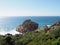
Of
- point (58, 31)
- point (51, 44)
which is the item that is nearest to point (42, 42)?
point (51, 44)

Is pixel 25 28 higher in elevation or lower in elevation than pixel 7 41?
lower

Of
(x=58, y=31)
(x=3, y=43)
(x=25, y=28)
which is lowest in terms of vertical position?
(x=25, y=28)

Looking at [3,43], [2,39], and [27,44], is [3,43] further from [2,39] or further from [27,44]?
[27,44]

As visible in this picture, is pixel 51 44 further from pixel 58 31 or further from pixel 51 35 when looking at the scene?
pixel 58 31

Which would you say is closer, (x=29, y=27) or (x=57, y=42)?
(x=57, y=42)

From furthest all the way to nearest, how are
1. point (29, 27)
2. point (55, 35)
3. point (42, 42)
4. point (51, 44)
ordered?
point (29, 27)
point (55, 35)
point (42, 42)
point (51, 44)

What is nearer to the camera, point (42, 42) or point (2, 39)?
point (42, 42)

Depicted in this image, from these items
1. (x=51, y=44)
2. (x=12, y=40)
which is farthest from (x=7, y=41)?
(x=51, y=44)

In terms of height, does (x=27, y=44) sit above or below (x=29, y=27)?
above

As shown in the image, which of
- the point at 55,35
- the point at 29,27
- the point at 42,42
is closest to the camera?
the point at 42,42
